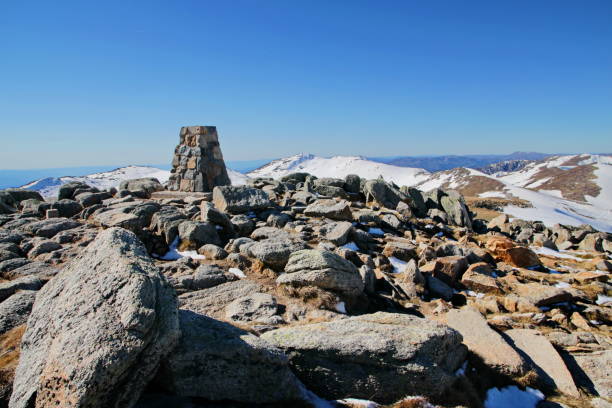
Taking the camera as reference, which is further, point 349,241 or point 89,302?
point 349,241

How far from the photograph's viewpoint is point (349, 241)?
15.9m

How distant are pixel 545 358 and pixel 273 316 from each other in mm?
6928

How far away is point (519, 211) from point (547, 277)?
64317mm

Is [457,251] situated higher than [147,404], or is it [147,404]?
[147,404]

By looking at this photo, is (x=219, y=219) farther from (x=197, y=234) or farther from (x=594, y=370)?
(x=594, y=370)

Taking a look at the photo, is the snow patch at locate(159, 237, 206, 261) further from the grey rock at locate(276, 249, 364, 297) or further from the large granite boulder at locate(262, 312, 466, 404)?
the large granite boulder at locate(262, 312, 466, 404)

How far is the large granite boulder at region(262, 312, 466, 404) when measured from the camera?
5539 mm

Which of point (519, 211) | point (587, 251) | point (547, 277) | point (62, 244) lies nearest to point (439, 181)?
point (519, 211)

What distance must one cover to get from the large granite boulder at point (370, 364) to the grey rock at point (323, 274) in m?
3.87

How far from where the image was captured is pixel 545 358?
7.80m

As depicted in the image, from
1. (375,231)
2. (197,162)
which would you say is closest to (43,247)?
(197,162)

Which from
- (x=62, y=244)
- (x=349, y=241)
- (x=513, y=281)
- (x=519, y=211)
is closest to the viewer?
(x=62, y=244)

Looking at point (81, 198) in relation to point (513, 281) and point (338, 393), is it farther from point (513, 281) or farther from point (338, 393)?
point (513, 281)

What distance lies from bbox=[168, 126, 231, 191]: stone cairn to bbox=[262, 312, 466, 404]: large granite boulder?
21.5 meters
